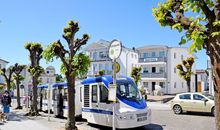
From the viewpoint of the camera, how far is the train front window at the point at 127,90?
1456cm

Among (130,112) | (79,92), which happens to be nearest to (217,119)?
(130,112)

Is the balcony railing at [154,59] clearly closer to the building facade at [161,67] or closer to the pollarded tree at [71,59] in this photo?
the building facade at [161,67]

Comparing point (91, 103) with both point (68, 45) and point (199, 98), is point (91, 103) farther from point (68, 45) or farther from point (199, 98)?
point (199, 98)

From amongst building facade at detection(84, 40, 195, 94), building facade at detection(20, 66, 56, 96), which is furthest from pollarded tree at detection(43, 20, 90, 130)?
building facade at detection(84, 40, 195, 94)

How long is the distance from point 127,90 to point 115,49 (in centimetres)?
519

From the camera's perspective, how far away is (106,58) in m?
66.0

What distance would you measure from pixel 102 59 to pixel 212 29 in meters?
61.1

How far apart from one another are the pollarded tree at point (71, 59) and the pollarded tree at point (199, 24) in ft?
28.6

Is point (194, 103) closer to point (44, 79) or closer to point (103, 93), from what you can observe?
point (103, 93)

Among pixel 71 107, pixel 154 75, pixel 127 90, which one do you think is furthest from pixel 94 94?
pixel 154 75

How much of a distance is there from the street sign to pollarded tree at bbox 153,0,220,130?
3.22m

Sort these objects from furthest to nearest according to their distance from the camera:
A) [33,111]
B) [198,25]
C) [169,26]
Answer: [33,111], [169,26], [198,25]

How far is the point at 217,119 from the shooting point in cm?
549

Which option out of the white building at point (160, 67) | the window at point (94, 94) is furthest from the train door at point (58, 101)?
the white building at point (160, 67)
